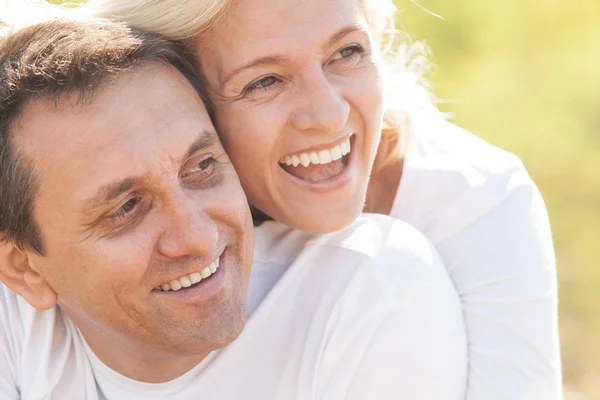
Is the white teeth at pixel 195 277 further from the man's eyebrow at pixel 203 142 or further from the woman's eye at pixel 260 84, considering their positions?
the woman's eye at pixel 260 84

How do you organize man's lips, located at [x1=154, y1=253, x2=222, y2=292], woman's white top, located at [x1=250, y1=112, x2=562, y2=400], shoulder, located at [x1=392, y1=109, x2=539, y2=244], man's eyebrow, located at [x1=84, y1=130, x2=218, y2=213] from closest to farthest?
1. man's eyebrow, located at [x1=84, y1=130, x2=218, y2=213]
2. man's lips, located at [x1=154, y1=253, x2=222, y2=292]
3. woman's white top, located at [x1=250, y1=112, x2=562, y2=400]
4. shoulder, located at [x1=392, y1=109, x2=539, y2=244]

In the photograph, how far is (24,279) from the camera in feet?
9.82

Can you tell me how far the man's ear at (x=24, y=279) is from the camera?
9.78 ft

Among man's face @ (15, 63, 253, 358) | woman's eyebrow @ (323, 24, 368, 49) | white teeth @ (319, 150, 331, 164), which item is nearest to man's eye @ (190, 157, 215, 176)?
man's face @ (15, 63, 253, 358)

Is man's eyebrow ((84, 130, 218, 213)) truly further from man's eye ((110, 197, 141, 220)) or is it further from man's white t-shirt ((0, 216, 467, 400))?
man's white t-shirt ((0, 216, 467, 400))

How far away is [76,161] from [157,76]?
0.37m

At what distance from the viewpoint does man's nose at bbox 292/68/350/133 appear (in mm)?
3004

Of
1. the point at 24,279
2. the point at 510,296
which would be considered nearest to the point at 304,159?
the point at 510,296

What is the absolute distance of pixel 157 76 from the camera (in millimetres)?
2902

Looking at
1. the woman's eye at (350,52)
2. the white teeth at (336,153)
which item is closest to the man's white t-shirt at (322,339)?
the white teeth at (336,153)

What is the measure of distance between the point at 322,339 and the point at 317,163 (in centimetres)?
59

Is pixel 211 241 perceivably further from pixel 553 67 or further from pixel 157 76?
pixel 553 67

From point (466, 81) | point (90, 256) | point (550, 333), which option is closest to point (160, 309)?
point (90, 256)

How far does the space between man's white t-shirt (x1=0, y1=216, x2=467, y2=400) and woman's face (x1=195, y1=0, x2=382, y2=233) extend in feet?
0.50
